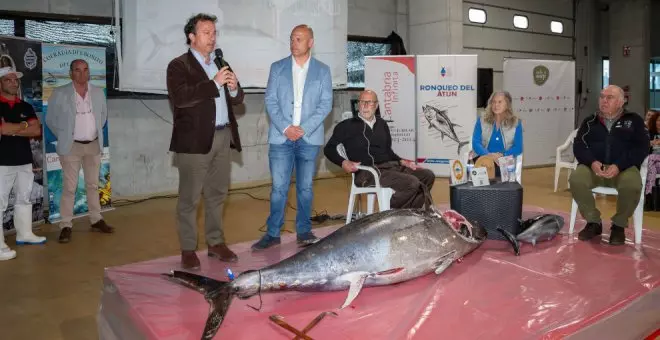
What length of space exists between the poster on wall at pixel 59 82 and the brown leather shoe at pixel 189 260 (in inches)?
98.1

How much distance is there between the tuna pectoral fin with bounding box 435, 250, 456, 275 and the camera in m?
2.88

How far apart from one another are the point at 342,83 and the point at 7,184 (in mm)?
4159

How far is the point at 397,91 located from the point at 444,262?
193 inches

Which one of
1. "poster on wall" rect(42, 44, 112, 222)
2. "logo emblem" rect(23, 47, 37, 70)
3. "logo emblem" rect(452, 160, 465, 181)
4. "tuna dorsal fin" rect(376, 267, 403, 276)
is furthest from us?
"poster on wall" rect(42, 44, 112, 222)

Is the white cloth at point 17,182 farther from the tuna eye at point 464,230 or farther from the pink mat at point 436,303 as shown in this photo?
the tuna eye at point 464,230

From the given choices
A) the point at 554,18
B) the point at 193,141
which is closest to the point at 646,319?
the point at 193,141

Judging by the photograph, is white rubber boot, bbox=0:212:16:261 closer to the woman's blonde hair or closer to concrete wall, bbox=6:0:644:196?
concrete wall, bbox=6:0:644:196

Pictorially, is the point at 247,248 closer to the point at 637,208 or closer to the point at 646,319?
the point at 646,319

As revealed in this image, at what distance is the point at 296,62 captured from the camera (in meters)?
3.63

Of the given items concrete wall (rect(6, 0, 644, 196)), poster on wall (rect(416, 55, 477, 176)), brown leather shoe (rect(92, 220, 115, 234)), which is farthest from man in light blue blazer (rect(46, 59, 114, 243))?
poster on wall (rect(416, 55, 477, 176))

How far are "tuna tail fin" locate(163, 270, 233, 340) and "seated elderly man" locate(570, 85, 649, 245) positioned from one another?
2.52 meters

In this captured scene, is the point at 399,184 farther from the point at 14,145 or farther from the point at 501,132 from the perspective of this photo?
the point at 14,145

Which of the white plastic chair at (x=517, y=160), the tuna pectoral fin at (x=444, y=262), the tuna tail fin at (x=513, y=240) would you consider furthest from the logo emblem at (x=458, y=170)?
the tuna pectoral fin at (x=444, y=262)

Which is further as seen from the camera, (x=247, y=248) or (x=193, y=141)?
(x=247, y=248)
